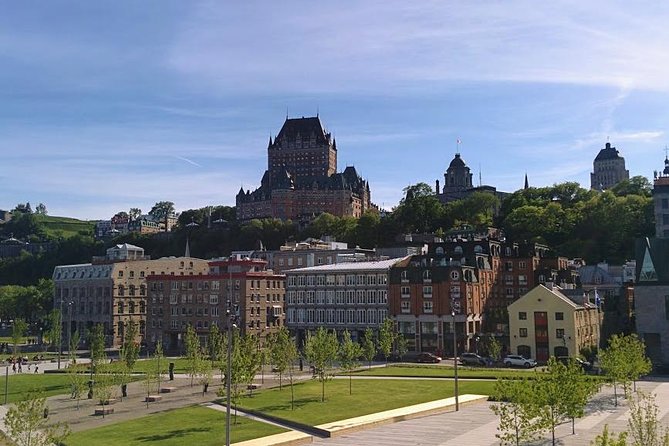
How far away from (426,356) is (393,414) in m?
40.7

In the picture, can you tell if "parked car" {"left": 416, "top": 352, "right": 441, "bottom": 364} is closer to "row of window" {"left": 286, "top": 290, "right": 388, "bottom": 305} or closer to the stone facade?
the stone facade

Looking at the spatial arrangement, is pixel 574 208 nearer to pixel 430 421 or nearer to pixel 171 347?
pixel 171 347

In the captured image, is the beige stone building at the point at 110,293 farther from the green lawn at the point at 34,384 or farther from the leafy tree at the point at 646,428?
the leafy tree at the point at 646,428

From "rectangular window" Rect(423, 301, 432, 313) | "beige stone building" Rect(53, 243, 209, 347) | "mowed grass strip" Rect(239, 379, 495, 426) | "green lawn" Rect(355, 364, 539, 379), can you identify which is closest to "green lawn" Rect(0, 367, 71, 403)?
"mowed grass strip" Rect(239, 379, 495, 426)

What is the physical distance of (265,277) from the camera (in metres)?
122

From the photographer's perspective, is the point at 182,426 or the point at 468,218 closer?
the point at 182,426

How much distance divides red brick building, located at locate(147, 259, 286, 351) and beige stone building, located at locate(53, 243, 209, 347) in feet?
23.5

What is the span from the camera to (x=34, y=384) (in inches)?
3000

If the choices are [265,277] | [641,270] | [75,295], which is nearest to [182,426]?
[641,270]

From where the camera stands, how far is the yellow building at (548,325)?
86250 mm

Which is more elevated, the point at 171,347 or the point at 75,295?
the point at 75,295

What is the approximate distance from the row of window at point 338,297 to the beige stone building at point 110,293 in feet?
94.3

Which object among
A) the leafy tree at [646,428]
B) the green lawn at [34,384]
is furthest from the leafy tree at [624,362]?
the green lawn at [34,384]

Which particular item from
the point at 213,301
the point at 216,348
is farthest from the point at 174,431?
the point at 213,301
